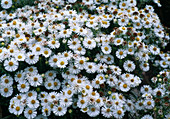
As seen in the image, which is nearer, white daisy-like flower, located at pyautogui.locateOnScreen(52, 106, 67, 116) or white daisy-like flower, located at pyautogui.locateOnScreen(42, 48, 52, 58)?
white daisy-like flower, located at pyautogui.locateOnScreen(52, 106, 67, 116)

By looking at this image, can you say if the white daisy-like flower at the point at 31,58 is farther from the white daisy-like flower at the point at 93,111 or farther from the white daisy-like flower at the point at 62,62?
the white daisy-like flower at the point at 93,111

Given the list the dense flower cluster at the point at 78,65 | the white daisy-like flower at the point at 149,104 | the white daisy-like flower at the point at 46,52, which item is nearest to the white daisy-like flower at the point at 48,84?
the dense flower cluster at the point at 78,65

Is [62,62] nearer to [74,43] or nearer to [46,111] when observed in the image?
[74,43]

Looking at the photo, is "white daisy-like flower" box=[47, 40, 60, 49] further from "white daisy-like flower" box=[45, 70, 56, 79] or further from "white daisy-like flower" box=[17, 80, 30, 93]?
"white daisy-like flower" box=[17, 80, 30, 93]

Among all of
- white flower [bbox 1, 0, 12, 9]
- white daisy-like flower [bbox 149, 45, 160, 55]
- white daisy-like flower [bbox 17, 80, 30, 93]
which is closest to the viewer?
white daisy-like flower [bbox 17, 80, 30, 93]

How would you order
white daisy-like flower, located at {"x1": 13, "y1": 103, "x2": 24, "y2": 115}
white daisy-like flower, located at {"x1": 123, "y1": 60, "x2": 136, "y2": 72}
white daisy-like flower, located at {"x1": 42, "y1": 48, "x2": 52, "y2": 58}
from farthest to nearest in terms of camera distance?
white daisy-like flower, located at {"x1": 123, "y1": 60, "x2": 136, "y2": 72}, white daisy-like flower, located at {"x1": 42, "y1": 48, "x2": 52, "y2": 58}, white daisy-like flower, located at {"x1": 13, "y1": 103, "x2": 24, "y2": 115}

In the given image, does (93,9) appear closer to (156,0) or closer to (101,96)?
(156,0)

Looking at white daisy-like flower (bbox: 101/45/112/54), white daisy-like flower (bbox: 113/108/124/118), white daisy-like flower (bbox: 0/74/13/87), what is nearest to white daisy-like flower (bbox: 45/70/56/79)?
white daisy-like flower (bbox: 0/74/13/87)

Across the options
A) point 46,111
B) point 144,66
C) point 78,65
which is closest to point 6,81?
point 46,111

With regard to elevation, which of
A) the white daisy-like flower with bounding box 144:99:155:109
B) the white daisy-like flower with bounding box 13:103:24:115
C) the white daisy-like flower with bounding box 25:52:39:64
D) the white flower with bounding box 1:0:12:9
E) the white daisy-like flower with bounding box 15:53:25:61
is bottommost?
the white daisy-like flower with bounding box 144:99:155:109
